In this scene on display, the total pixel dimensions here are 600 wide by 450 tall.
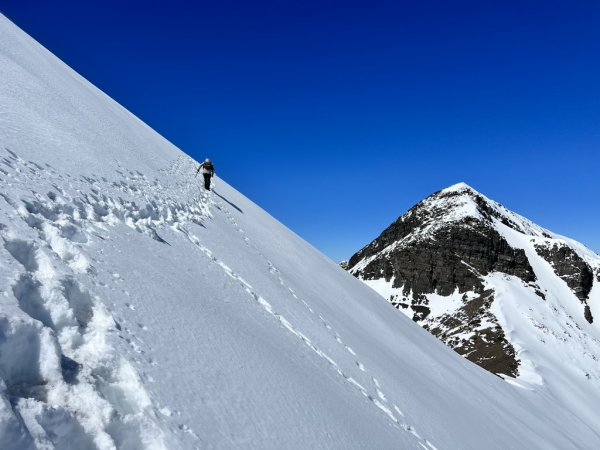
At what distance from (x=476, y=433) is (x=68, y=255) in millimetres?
12998

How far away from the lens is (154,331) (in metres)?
5.72

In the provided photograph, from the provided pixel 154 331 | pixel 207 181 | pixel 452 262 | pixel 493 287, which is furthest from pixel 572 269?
pixel 154 331

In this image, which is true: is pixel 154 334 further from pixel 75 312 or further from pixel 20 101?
pixel 20 101

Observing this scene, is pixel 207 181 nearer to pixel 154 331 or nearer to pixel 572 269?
pixel 154 331

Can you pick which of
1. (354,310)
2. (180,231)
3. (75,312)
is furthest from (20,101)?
(354,310)

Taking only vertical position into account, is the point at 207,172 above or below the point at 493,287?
below

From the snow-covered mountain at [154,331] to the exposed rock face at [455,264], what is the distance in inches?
3206

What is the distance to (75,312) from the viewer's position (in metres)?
5.07

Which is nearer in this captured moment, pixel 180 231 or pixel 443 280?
pixel 180 231

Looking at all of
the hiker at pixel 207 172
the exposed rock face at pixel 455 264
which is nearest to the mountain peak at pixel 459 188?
the exposed rock face at pixel 455 264

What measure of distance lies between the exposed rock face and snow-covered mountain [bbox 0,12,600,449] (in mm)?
81444

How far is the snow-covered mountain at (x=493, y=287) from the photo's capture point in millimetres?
73750

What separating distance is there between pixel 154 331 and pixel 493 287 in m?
110

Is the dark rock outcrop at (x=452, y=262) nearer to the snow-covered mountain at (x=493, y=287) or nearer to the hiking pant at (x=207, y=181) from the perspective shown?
the snow-covered mountain at (x=493, y=287)
